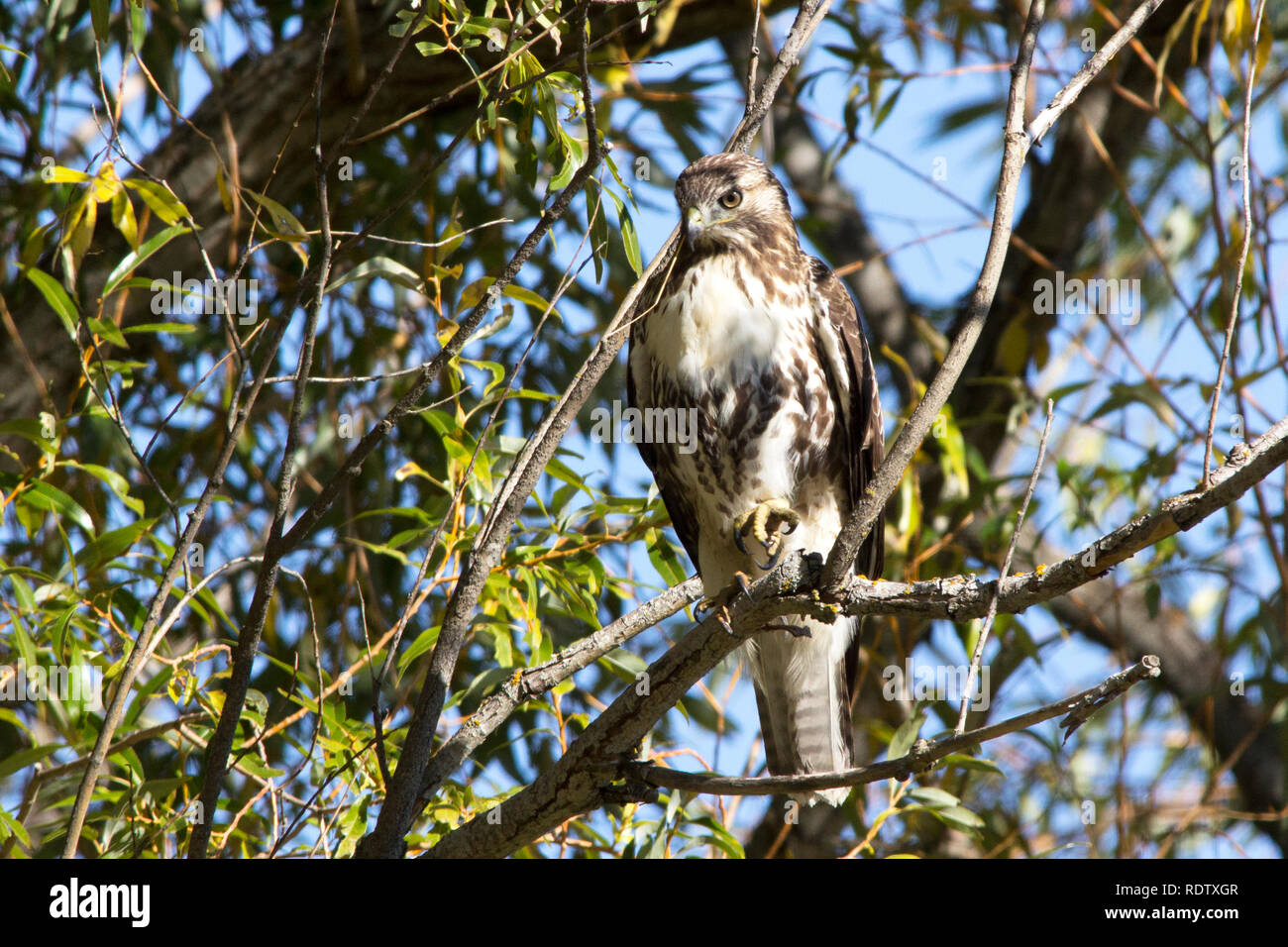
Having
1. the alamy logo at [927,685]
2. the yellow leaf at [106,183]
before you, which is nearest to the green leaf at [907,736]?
the alamy logo at [927,685]

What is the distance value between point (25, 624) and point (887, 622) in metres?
2.81

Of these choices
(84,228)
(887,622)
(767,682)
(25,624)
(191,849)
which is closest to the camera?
(191,849)

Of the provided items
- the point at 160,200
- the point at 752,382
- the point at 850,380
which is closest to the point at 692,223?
the point at 752,382

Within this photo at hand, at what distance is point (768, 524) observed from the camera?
2947 millimetres

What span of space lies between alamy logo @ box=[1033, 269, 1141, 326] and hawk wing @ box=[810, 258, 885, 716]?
947 millimetres

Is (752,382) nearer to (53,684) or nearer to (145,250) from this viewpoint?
(145,250)

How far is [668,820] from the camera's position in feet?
9.43

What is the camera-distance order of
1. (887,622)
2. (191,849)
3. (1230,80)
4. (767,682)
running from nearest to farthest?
(191,849) < (767,682) < (887,622) < (1230,80)

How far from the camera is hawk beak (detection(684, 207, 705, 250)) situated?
2.96 metres

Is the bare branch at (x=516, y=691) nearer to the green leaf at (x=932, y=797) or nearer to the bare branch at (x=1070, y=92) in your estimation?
the green leaf at (x=932, y=797)

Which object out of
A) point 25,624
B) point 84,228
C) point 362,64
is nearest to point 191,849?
point 25,624

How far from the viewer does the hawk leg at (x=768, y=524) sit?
9.49 feet

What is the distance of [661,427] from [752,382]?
0.27m
